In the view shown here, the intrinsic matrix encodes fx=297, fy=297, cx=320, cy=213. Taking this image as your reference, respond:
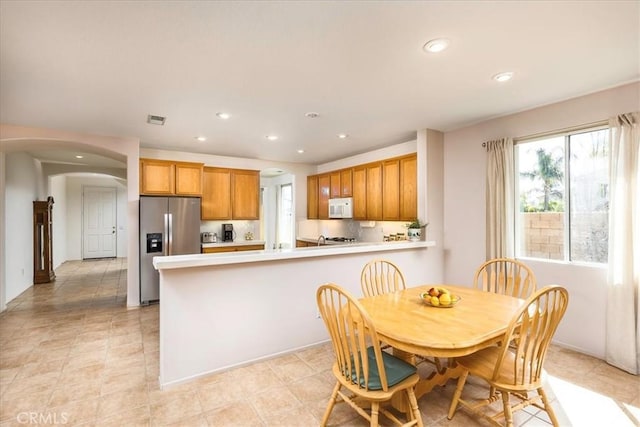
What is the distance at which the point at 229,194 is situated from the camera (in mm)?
5648

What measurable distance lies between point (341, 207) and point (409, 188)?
1512mm

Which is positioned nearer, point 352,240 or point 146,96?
point 146,96

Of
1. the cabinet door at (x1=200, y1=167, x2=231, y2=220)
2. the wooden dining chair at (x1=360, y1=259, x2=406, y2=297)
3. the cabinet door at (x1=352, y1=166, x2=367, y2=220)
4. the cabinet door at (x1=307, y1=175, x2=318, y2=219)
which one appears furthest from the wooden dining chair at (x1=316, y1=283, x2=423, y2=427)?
the cabinet door at (x1=307, y1=175, x2=318, y2=219)

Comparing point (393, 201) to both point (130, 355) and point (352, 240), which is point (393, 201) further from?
point (130, 355)

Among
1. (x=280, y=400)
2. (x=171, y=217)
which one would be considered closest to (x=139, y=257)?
(x=171, y=217)

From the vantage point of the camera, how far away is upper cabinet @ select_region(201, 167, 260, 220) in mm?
5441

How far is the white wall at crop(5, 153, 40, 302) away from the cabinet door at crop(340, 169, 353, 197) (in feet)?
17.5

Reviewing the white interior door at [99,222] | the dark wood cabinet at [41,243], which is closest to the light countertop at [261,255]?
the dark wood cabinet at [41,243]

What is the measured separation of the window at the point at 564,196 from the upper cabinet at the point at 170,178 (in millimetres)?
4694

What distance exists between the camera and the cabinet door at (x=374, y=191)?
4855 millimetres

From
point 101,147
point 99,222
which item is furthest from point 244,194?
point 99,222

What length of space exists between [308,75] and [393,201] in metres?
2.66

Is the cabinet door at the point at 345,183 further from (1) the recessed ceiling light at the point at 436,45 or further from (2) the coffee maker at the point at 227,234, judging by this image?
(1) the recessed ceiling light at the point at 436,45

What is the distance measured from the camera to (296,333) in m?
3.02
